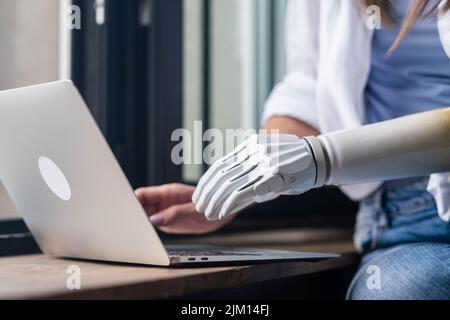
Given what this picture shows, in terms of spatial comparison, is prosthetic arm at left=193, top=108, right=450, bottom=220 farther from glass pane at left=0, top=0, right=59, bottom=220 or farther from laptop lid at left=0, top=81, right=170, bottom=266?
glass pane at left=0, top=0, right=59, bottom=220

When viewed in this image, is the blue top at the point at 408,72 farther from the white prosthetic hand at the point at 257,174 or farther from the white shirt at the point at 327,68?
the white prosthetic hand at the point at 257,174

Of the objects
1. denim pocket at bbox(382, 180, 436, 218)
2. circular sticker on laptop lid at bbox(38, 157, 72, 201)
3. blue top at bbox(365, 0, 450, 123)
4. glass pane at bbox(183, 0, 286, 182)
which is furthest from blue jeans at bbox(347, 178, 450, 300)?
glass pane at bbox(183, 0, 286, 182)

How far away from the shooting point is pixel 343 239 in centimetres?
139

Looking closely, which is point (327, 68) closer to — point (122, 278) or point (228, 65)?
point (122, 278)

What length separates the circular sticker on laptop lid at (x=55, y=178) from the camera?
2.48 feet

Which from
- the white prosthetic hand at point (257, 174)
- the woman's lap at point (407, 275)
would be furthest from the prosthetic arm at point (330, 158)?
the woman's lap at point (407, 275)

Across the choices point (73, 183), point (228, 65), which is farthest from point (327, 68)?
point (228, 65)

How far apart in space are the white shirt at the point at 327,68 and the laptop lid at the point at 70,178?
411 millimetres

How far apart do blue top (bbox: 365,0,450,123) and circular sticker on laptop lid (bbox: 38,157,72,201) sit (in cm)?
49

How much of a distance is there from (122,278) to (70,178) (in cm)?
14

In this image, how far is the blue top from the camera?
95 centimetres

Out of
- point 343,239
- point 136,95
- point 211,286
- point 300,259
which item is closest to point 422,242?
point 300,259

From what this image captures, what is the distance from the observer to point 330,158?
0.73 meters
